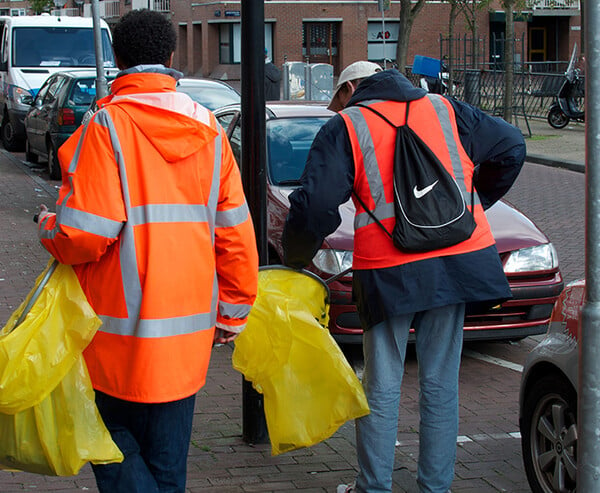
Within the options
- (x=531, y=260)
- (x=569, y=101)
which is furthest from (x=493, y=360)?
(x=569, y=101)

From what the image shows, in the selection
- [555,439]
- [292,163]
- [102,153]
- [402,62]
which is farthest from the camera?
[402,62]

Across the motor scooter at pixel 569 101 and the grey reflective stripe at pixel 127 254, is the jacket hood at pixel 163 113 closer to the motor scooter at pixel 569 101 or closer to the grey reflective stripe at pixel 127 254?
the grey reflective stripe at pixel 127 254

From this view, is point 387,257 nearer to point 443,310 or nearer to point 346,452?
point 443,310

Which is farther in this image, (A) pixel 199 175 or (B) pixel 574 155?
(B) pixel 574 155

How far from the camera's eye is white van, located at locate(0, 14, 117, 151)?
732 inches

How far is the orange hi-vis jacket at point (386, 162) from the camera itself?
11.7 feet

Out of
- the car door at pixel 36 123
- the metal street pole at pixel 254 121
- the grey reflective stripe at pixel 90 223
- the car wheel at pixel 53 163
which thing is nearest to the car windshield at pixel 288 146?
the metal street pole at pixel 254 121

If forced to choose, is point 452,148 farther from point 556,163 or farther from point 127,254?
point 556,163

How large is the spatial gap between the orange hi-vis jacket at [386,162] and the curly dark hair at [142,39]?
882mm

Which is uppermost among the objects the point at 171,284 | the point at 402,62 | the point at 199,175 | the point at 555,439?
the point at 402,62

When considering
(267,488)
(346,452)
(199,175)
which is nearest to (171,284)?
(199,175)

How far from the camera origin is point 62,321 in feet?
9.37

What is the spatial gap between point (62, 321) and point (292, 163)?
433 centimetres

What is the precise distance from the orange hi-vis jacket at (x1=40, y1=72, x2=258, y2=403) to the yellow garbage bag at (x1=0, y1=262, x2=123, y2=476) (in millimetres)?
53
